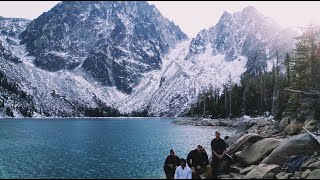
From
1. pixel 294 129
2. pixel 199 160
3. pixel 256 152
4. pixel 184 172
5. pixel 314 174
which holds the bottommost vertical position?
pixel 184 172

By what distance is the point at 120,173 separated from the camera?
3744 cm

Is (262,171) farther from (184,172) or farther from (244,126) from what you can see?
(244,126)

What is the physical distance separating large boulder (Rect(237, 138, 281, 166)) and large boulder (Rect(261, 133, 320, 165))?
149 centimetres

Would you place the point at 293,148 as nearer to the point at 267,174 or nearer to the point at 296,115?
the point at 267,174

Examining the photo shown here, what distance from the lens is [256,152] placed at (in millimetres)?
32625

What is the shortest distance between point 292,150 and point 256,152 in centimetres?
365


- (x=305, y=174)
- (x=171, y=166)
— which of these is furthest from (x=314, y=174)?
(x=171, y=166)

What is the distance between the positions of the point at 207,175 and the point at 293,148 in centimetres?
774

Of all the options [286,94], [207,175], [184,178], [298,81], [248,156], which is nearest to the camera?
[184,178]

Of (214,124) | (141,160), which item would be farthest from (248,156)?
(214,124)

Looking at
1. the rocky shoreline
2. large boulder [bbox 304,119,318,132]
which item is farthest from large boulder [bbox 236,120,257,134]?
the rocky shoreline

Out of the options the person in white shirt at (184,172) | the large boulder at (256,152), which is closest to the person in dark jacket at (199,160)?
the person in white shirt at (184,172)

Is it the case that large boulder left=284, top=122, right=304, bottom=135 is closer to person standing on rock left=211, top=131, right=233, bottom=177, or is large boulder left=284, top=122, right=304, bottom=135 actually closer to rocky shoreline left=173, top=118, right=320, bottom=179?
rocky shoreline left=173, top=118, right=320, bottom=179

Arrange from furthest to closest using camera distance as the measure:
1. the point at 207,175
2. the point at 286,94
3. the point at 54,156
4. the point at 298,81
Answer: the point at 286,94, the point at 298,81, the point at 54,156, the point at 207,175
